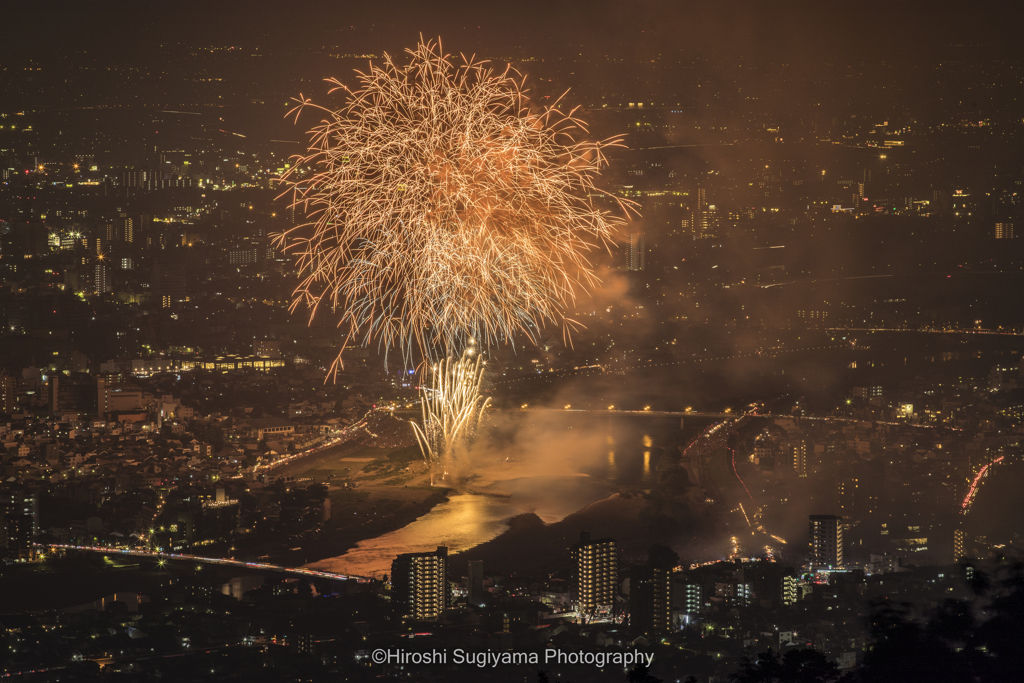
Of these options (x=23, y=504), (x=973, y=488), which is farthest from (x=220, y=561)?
(x=973, y=488)

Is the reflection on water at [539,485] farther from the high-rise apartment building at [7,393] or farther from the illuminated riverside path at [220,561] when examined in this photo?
the high-rise apartment building at [7,393]

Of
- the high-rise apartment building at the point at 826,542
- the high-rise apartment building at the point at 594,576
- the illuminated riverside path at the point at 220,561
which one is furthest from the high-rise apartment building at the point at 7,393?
the high-rise apartment building at the point at 826,542

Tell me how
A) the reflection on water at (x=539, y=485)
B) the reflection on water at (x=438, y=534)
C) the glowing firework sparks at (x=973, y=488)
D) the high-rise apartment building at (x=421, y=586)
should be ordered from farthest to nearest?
the glowing firework sparks at (x=973, y=488)
the reflection on water at (x=539, y=485)
the reflection on water at (x=438, y=534)
the high-rise apartment building at (x=421, y=586)

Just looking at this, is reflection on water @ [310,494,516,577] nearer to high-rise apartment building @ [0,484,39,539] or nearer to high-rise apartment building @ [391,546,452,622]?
high-rise apartment building @ [391,546,452,622]

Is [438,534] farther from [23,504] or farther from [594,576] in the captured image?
[23,504]

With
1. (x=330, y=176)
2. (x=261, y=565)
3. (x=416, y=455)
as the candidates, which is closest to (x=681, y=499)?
(x=416, y=455)
